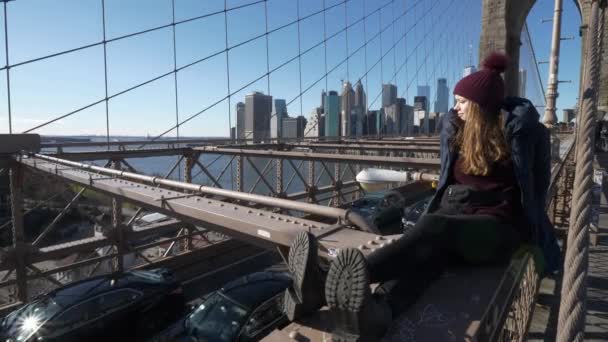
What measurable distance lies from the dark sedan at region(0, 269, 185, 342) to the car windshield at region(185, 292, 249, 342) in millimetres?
1011

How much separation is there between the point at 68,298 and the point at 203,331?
2120mm

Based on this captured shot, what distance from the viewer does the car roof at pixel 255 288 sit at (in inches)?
207

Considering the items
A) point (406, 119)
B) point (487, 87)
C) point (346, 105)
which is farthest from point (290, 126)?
point (487, 87)

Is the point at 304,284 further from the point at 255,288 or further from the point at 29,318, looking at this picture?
the point at 29,318

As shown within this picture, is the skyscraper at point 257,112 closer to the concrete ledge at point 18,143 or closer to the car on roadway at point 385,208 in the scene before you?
the car on roadway at point 385,208

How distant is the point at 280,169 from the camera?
10.2 m

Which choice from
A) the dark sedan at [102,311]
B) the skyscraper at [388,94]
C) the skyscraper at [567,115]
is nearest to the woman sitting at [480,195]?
the dark sedan at [102,311]

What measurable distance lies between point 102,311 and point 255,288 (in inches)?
83.0

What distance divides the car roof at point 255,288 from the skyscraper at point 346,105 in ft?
42.8

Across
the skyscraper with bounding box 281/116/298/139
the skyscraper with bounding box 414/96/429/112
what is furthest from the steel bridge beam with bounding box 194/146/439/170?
the skyscraper with bounding box 414/96/429/112

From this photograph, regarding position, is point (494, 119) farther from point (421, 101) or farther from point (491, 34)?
point (421, 101)

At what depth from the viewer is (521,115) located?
1.81 m

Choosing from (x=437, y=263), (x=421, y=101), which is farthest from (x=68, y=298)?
(x=421, y=101)

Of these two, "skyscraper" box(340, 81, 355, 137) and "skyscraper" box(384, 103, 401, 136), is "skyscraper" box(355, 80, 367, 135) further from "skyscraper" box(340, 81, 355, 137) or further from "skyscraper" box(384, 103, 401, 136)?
"skyscraper" box(384, 103, 401, 136)
